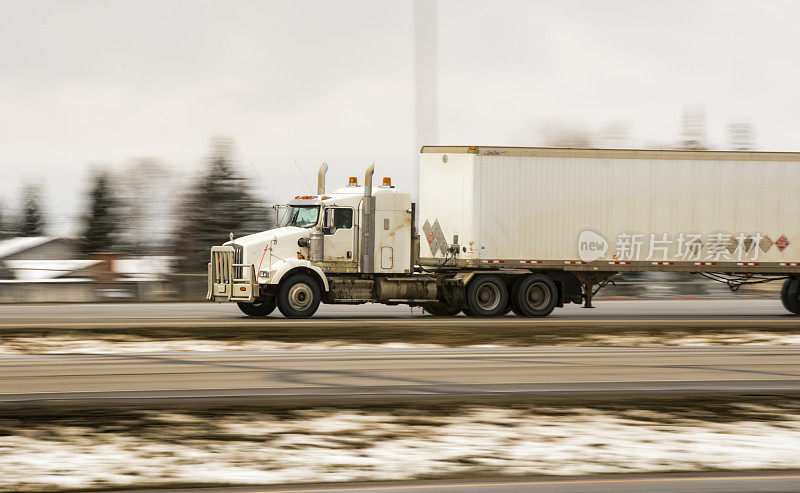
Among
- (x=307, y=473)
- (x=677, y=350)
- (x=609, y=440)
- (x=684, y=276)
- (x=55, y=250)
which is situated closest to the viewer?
(x=307, y=473)

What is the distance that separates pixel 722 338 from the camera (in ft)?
66.2

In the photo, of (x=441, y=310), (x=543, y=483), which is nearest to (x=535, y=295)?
(x=441, y=310)

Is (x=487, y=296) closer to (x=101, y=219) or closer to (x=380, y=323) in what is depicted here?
(x=380, y=323)

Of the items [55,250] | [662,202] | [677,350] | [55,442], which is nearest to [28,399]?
[55,442]

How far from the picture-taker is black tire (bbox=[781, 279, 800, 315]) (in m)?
27.1

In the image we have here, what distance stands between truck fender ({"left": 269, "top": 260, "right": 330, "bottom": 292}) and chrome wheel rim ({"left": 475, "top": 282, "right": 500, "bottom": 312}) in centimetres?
383

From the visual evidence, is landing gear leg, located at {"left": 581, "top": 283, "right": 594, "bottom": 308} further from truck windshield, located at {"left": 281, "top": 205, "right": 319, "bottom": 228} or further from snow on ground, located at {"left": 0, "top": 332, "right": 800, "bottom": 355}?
truck windshield, located at {"left": 281, "top": 205, "right": 319, "bottom": 228}

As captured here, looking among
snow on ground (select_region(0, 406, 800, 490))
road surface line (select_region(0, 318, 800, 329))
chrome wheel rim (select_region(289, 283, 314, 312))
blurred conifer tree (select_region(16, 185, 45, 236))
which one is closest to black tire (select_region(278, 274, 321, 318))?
chrome wheel rim (select_region(289, 283, 314, 312))

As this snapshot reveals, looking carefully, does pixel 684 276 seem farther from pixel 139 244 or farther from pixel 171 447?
pixel 139 244

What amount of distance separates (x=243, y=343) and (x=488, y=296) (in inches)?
334

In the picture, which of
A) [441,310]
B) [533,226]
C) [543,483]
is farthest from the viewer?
[441,310]

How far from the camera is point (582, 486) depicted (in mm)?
7766

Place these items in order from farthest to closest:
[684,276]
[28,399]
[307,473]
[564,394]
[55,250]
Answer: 1. [55,250]
2. [684,276]
3. [564,394]
4. [28,399]
5. [307,473]

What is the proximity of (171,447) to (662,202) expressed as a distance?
18.6 meters
